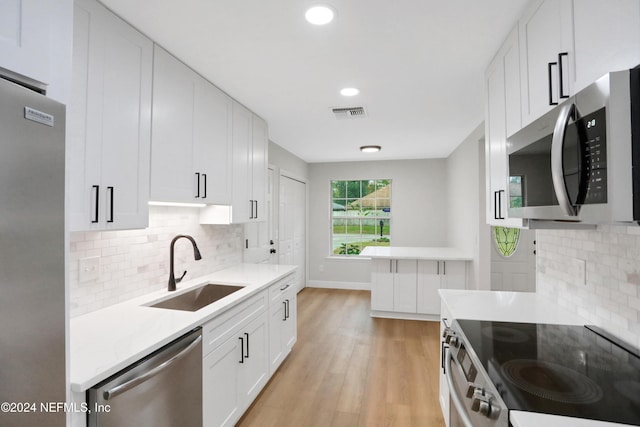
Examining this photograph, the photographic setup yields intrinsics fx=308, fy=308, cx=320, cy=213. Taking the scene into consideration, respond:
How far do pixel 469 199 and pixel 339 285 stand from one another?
292cm

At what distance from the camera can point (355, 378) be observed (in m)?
2.67

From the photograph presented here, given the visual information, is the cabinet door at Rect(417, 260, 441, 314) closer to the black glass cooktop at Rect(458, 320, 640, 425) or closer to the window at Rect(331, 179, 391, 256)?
the window at Rect(331, 179, 391, 256)

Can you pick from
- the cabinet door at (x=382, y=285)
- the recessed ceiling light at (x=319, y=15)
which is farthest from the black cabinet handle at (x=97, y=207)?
the cabinet door at (x=382, y=285)

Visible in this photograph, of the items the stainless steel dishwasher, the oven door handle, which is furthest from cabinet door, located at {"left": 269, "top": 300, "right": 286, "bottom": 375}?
the oven door handle

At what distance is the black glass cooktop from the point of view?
87 cm

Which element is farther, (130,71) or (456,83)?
(456,83)

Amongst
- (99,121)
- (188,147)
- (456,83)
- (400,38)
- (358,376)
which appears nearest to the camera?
(99,121)

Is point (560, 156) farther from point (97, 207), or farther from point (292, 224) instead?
point (292, 224)

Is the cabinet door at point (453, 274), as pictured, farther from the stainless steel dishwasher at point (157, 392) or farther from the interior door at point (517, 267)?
the stainless steel dishwasher at point (157, 392)

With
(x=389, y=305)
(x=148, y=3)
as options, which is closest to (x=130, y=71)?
(x=148, y=3)

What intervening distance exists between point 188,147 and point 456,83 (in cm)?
201

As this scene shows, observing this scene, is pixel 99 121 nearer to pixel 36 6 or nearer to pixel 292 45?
pixel 36 6

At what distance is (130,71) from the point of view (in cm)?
161

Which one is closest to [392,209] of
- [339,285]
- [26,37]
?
[339,285]
